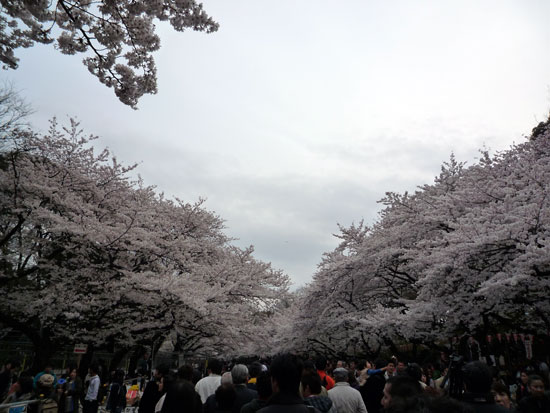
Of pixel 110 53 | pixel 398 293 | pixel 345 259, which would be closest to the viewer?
pixel 110 53

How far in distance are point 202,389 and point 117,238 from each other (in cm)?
971

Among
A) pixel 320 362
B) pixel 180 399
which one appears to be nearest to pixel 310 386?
pixel 180 399

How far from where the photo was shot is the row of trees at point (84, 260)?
13.2 meters

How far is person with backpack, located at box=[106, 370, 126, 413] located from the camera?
1084cm

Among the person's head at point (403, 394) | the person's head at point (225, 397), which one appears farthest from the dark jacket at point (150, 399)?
the person's head at point (403, 394)

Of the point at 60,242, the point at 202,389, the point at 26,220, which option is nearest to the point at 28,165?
the point at 26,220

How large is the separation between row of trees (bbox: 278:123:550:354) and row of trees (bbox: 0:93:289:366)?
558cm

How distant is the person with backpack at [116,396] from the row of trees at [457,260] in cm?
806

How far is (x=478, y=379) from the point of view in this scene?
289 centimetres

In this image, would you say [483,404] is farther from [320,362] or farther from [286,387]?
[320,362]

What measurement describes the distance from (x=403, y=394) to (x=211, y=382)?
3.69m

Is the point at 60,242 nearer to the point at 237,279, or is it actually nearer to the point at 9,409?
the point at 237,279

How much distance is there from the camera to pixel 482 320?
11.3 m

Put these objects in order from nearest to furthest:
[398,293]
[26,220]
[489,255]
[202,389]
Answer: [202,389], [489,255], [26,220], [398,293]
